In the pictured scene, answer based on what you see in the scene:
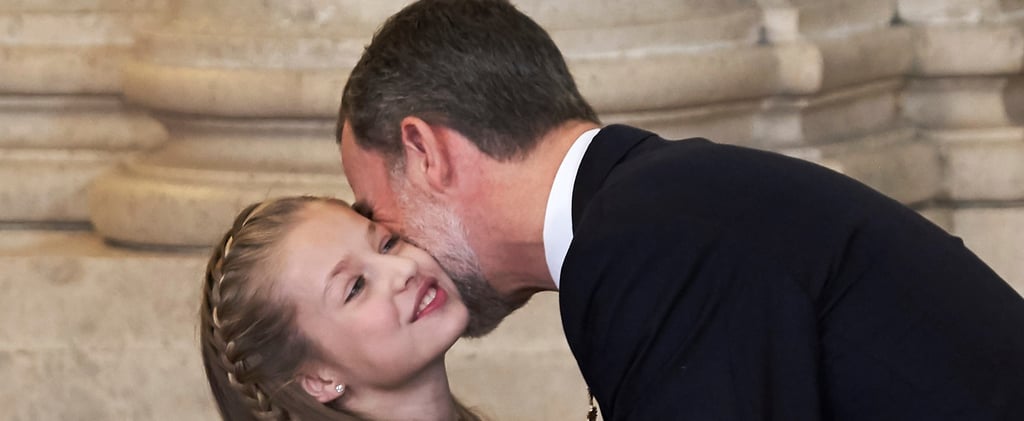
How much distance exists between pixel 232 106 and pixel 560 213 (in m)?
1.65

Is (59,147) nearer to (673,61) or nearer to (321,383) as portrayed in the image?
(673,61)

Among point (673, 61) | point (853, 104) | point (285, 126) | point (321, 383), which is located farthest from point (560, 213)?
point (853, 104)

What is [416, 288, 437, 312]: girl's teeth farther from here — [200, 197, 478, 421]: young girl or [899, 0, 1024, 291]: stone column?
[899, 0, 1024, 291]: stone column

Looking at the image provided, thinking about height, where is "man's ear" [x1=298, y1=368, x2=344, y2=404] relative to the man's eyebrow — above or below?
below

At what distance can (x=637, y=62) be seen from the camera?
3.67 meters

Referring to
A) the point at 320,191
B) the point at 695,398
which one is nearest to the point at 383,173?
the point at 695,398

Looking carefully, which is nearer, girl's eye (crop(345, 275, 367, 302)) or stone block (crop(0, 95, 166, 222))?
girl's eye (crop(345, 275, 367, 302))

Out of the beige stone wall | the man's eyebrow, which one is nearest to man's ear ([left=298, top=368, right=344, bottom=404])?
the man's eyebrow

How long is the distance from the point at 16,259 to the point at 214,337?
1450 millimetres

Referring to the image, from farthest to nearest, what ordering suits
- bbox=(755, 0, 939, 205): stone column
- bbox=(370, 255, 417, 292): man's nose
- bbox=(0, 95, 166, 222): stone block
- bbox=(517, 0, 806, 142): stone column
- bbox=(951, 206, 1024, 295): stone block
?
bbox=(0, 95, 166, 222): stone block → bbox=(951, 206, 1024, 295): stone block → bbox=(755, 0, 939, 205): stone column → bbox=(517, 0, 806, 142): stone column → bbox=(370, 255, 417, 292): man's nose

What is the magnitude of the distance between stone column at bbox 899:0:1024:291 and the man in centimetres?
195

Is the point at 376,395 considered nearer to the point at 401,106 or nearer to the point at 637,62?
the point at 401,106

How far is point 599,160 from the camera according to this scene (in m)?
2.22

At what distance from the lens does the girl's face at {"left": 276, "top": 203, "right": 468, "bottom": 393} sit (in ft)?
8.38
